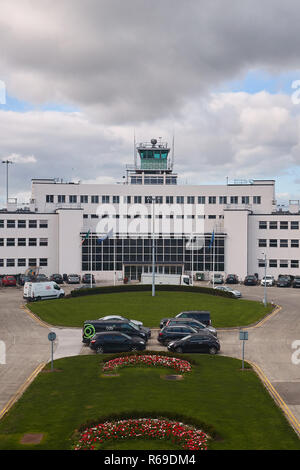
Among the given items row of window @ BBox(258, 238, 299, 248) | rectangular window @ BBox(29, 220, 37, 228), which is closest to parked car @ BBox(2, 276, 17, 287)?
rectangular window @ BBox(29, 220, 37, 228)

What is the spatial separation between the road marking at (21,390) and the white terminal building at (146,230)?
53863 millimetres

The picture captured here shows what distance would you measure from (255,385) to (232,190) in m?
68.4

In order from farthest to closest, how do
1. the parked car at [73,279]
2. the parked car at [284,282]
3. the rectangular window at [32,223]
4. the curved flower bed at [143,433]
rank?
the rectangular window at [32,223] < the parked car at [73,279] < the parked car at [284,282] < the curved flower bed at [143,433]

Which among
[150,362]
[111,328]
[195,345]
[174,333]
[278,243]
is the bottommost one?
[150,362]

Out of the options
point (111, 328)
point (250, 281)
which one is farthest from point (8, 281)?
point (111, 328)

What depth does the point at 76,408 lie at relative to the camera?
2255 centimetres

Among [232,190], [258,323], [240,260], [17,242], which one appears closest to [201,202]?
[232,190]

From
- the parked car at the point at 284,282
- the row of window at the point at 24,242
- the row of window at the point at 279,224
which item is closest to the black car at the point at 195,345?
the parked car at the point at 284,282

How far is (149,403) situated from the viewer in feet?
75.7

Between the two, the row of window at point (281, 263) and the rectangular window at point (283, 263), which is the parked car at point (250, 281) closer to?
the row of window at point (281, 263)

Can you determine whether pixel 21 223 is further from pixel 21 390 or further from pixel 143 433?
pixel 143 433

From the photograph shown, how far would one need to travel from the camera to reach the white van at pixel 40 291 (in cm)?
5909

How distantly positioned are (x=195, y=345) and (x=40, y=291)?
96.4 ft

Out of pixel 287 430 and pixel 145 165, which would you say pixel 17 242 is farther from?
pixel 287 430
